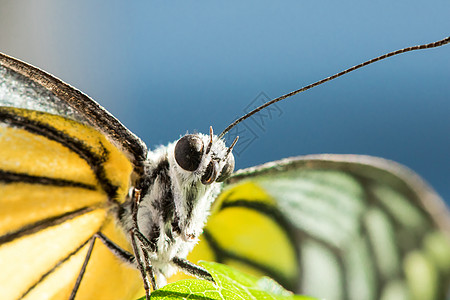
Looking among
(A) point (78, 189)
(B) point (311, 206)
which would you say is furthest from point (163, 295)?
(B) point (311, 206)

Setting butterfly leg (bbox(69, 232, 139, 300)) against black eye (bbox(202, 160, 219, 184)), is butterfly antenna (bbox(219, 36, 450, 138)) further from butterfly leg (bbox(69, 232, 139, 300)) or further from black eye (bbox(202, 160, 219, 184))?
butterfly leg (bbox(69, 232, 139, 300))

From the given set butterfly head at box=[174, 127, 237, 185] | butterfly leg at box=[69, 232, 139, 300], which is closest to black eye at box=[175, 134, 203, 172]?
butterfly head at box=[174, 127, 237, 185]

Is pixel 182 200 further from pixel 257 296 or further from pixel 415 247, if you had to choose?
pixel 415 247

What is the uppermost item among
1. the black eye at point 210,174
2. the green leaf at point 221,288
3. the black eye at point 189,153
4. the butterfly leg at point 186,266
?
the black eye at point 189,153

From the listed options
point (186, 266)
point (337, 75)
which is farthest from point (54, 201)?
point (337, 75)

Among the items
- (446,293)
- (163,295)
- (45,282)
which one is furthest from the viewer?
(446,293)

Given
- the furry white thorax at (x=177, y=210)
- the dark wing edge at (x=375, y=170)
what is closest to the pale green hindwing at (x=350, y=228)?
the dark wing edge at (x=375, y=170)

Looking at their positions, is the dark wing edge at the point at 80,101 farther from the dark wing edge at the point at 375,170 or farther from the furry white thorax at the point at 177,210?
the dark wing edge at the point at 375,170
